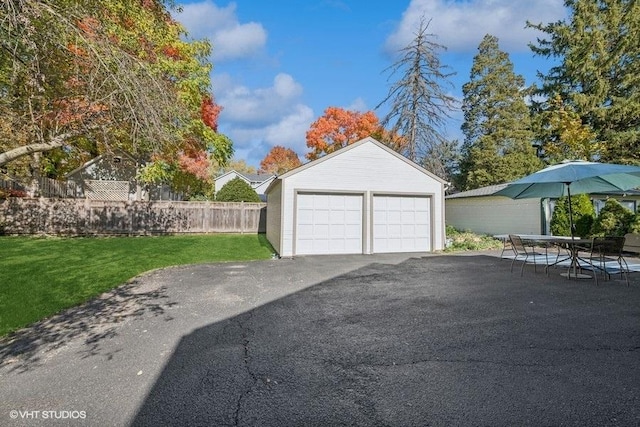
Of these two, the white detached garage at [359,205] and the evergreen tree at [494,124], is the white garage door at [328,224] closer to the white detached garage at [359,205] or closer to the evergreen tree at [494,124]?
the white detached garage at [359,205]

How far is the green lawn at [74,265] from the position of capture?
18.4ft

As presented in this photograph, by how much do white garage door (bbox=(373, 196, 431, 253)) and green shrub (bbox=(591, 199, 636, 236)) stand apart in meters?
7.00

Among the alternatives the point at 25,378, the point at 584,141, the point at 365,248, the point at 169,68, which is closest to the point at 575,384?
the point at 25,378

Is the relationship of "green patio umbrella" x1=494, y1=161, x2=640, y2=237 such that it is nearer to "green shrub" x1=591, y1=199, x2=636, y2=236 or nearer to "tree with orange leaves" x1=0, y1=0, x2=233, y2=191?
"green shrub" x1=591, y1=199, x2=636, y2=236

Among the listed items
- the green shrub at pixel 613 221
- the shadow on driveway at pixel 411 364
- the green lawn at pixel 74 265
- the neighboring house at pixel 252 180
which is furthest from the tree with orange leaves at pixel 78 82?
the neighboring house at pixel 252 180

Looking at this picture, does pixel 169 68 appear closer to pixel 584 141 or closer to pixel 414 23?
pixel 414 23

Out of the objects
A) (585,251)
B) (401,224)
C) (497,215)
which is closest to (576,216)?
(497,215)

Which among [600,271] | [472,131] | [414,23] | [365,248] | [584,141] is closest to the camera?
[600,271]

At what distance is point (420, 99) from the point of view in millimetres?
21375

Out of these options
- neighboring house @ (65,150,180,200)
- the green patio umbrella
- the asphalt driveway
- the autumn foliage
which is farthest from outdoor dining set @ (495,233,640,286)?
the autumn foliage

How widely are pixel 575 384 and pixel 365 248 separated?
9.31 meters

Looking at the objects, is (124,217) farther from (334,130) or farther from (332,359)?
(334,130)

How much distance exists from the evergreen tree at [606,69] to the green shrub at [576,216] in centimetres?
1048

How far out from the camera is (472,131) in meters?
31.5
